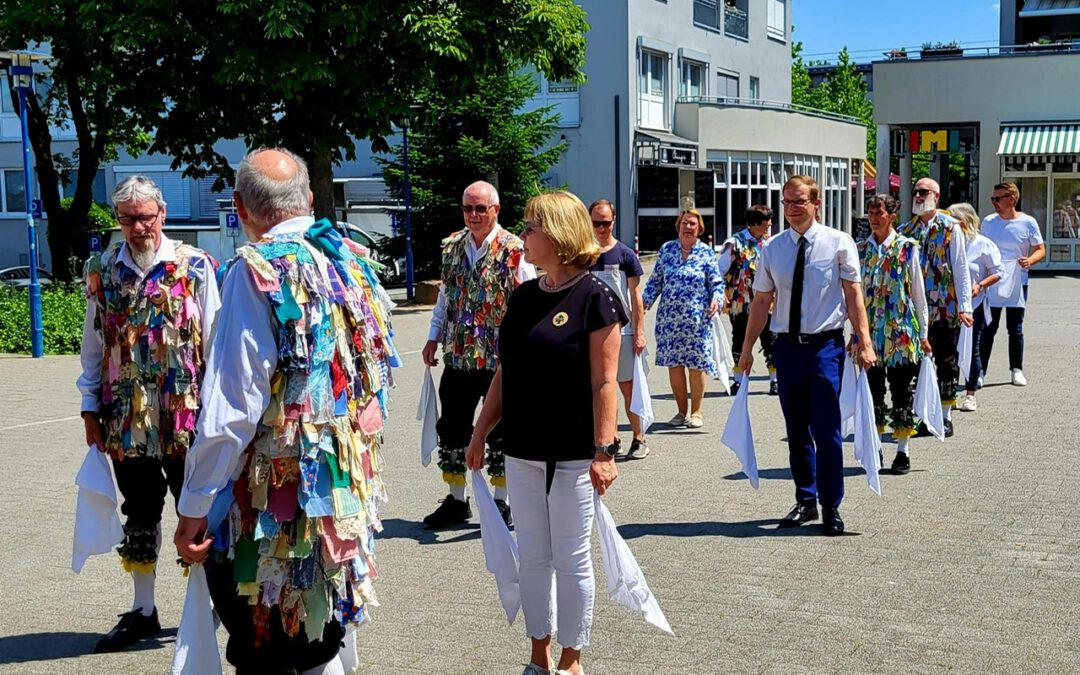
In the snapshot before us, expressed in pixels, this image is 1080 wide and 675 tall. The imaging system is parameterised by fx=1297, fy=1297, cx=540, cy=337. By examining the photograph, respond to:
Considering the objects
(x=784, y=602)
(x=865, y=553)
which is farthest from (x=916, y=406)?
(x=784, y=602)

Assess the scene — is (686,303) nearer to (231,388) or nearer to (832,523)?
(832,523)

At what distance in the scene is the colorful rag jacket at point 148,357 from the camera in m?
5.54

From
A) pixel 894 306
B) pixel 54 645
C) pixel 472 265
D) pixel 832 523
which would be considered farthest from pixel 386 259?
pixel 54 645

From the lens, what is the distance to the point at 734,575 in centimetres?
655

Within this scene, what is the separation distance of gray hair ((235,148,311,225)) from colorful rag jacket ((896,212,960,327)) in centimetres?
715

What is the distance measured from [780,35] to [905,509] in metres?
46.5

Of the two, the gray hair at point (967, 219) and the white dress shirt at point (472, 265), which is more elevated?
the gray hair at point (967, 219)

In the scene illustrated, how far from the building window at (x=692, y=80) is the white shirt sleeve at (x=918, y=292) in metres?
33.6

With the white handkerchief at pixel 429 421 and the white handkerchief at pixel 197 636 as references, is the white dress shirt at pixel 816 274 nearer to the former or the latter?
the white handkerchief at pixel 429 421

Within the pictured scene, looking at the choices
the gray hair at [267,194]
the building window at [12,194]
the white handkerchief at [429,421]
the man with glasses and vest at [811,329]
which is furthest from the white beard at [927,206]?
the building window at [12,194]

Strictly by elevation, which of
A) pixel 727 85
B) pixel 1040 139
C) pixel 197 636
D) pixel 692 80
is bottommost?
pixel 197 636

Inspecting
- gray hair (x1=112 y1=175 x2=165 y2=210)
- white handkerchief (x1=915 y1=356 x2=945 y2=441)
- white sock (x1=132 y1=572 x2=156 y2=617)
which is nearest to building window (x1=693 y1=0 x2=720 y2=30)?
white handkerchief (x1=915 y1=356 x2=945 y2=441)

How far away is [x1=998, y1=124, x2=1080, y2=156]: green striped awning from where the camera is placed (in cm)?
3497

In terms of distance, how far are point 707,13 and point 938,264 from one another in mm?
35467
